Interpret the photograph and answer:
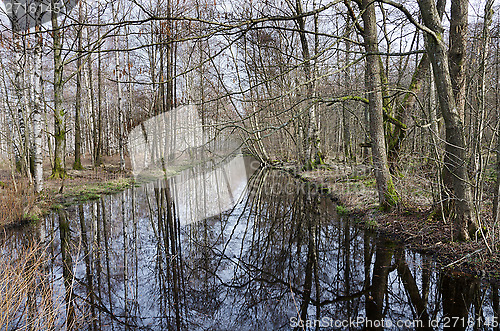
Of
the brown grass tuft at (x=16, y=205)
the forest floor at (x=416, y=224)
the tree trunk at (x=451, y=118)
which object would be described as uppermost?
the tree trunk at (x=451, y=118)

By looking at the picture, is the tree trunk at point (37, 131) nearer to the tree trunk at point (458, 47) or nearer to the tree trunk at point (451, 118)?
the tree trunk at point (451, 118)

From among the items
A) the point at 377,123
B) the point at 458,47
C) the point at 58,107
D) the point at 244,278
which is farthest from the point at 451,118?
the point at 58,107

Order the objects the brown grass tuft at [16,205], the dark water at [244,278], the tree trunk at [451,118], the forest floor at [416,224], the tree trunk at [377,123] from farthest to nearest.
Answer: the brown grass tuft at [16,205] < the tree trunk at [377,123] < the tree trunk at [451,118] < the forest floor at [416,224] < the dark water at [244,278]

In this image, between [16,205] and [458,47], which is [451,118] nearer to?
[458,47]

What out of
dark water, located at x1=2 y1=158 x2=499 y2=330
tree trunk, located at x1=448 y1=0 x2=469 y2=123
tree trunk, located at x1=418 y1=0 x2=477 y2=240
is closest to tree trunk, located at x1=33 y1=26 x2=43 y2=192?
dark water, located at x1=2 y1=158 x2=499 y2=330

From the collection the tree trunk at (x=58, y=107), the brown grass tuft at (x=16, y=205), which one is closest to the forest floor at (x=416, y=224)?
the brown grass tuft at (x=16, y=205)

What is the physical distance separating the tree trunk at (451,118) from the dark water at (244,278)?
101 centimetres

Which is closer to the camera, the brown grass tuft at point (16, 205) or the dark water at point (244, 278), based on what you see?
the dark water at point (244, 278)

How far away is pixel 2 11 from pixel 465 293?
1325 cm

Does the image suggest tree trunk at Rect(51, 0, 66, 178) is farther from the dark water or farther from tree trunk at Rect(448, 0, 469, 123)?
tree trunk at Rect(448, 0, 469, 123)

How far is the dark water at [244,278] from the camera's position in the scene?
3.53 meters

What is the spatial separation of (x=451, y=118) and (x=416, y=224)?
97.8 inches

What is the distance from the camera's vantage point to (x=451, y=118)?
4.64 meters

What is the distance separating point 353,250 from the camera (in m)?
5.68
